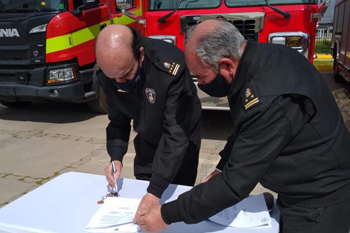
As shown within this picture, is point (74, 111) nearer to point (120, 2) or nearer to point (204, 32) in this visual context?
point (120, 2)

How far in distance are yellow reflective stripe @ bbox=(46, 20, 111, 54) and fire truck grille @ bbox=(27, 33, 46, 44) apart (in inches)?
3.8

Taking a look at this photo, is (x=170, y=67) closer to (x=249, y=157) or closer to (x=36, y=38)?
(x=249, y=157)

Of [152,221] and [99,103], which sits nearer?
[152,221]

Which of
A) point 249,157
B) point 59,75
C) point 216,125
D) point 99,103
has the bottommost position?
point 216,125

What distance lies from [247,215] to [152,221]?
1.45 ft

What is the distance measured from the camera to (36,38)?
4961mm

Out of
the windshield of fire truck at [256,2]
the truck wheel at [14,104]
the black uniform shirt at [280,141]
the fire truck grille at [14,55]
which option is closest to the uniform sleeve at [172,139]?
the black uniform shirt at [280,141]

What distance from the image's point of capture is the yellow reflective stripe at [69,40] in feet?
16.1

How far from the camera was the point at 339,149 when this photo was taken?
124 cm

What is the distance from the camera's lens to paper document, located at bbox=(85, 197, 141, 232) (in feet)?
4.70

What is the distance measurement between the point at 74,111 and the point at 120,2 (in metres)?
3.10

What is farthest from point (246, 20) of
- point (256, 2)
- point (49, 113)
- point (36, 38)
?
point (49, 113)

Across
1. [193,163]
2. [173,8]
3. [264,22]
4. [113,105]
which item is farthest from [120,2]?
[193,163]

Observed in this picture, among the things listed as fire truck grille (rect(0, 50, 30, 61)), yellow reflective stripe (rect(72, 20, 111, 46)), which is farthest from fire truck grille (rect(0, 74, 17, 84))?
yellow reflective stripe (rect(72, 20, 111, 46))
